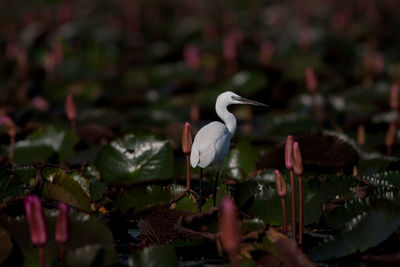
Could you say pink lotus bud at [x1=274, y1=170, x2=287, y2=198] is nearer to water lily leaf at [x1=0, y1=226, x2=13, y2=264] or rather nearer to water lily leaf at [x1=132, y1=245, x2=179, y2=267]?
water lily leaf at [x1=132, y1=245, x2=179, y2=267]

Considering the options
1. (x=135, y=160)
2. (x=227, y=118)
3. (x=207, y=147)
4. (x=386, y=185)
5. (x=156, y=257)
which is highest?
(x=227, y=118)

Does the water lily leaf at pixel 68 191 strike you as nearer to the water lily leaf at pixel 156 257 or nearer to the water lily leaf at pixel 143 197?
the water lily leaf at pixel 143 197

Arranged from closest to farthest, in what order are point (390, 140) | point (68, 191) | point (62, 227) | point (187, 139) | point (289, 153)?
point (62, 227) → point (289, 153) → point (68, 191) → point (187, 139) → point (390, 140)

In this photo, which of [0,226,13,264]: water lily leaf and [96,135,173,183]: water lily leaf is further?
[96,135,173,183]: water lily leaf

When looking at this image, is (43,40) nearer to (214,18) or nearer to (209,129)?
(214,18)

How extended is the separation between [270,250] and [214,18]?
12.1 metres

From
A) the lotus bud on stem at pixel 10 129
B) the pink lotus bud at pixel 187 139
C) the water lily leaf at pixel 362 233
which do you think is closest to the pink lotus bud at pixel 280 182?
the water lily leaf at pixel 362 233

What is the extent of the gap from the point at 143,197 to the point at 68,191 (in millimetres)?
475

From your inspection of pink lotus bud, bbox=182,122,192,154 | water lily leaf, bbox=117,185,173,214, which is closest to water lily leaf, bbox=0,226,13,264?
water lily leaf, bbox=117,185,173,214

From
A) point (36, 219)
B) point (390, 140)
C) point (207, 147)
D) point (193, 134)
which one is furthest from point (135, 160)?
point (36, 219)

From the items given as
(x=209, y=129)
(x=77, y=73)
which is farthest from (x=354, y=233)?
(x=77, y=73)

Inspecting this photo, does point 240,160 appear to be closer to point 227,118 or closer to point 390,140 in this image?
point 227,118

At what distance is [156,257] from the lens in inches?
132

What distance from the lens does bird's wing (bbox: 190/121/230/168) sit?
4414 millimetres
